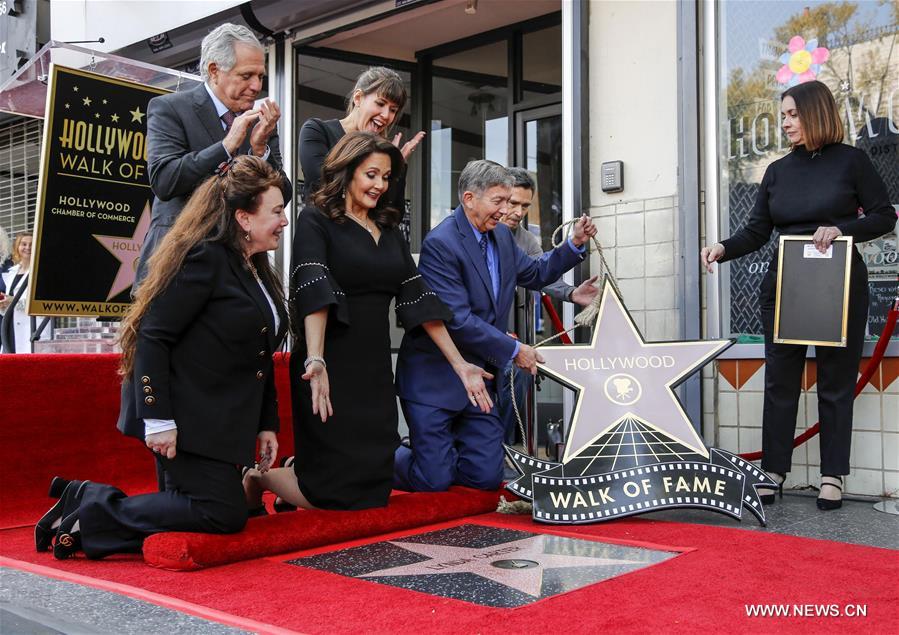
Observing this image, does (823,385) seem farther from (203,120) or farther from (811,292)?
(203,120)

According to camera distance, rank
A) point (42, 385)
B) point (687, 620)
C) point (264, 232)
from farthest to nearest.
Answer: point (42, 385), point (264, 232), point (687, 620)

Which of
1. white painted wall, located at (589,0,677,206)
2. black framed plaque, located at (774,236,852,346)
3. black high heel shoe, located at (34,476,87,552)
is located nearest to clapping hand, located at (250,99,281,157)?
black high heel shoe, located at (34,476,87,552)

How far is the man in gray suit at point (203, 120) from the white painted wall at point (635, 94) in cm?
239

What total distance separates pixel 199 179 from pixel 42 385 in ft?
3.86

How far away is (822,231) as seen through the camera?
13.0 ft

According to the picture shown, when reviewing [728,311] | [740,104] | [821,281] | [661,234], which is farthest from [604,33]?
[821,281]

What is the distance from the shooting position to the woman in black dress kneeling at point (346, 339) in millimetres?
3473

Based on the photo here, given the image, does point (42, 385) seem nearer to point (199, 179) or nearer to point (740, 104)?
point (199, 179)

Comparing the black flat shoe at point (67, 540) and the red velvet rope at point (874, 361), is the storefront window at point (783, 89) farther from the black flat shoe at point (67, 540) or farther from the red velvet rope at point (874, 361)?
the black flat shoe at point (67, 540)

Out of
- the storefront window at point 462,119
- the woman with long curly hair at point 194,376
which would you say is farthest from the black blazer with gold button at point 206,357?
the storefront window at point 462,119

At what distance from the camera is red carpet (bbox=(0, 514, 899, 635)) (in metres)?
2.25

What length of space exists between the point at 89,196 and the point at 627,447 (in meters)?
3.20

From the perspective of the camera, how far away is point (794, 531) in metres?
3.53

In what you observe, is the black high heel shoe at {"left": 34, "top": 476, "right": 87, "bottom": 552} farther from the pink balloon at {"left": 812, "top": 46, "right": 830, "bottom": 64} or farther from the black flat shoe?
the pink balloon at {"left": 812, "top": 46, "right": 830, "bottom": 64}
